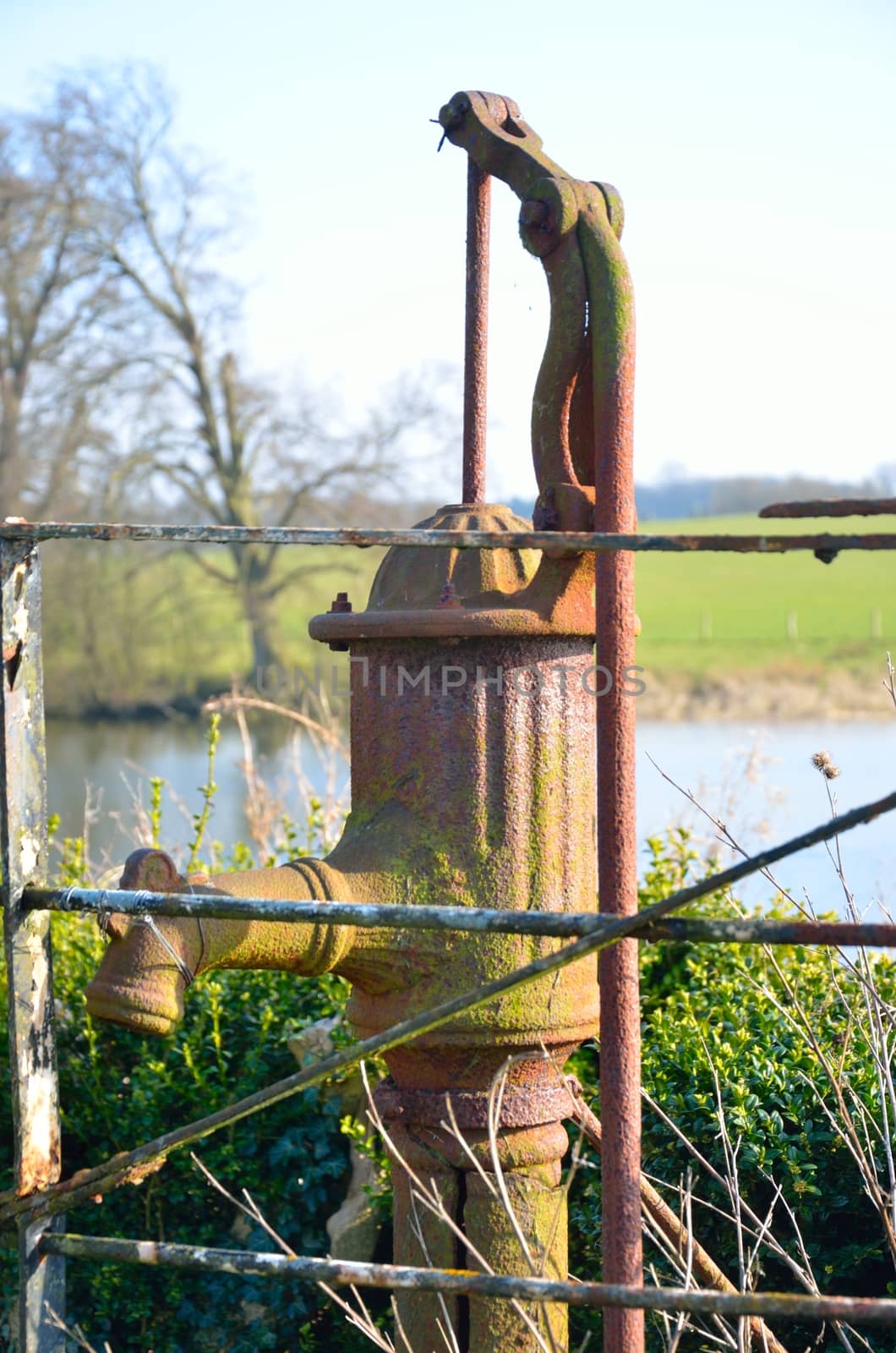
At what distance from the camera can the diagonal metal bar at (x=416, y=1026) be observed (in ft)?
5.27

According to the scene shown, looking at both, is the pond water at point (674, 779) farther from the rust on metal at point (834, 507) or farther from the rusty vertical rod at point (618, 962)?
the rust on metal at point (834, 507)

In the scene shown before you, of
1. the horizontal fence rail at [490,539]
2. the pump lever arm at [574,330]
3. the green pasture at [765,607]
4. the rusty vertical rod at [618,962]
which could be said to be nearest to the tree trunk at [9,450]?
the green pasture at [765,607]

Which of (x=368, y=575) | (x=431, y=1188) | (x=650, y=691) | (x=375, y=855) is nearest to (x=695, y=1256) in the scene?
(x=431, y=1188)

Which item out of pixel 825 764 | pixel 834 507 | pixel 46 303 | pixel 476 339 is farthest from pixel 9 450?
pixel 834 507

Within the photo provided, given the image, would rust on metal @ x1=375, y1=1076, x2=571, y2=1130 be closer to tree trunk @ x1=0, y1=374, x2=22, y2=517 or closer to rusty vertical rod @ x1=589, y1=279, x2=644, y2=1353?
rusty vertical rod @ x1=589, y1=279, x2=644, y2=1353

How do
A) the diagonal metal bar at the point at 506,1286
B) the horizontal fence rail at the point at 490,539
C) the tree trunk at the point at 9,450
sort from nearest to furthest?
1. the diagonal metal bar at the point at 506,1286
2. the horizontal fence rail at the point at 490,539
3. the tree trunk at the point at 9,450

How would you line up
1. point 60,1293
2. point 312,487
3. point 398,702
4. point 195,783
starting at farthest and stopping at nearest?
point 312,487
point 195,783
point 398,702
point 60,1293

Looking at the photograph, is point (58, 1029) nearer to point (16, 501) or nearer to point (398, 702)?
point (398, 702)

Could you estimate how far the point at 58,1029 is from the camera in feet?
11.9

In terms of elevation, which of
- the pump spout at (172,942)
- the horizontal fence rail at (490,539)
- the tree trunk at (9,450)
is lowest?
the pump spout at (172,942)

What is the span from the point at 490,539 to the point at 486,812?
26.2 inches

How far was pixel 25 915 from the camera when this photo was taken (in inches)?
78.9

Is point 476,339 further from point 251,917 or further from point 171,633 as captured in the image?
point 171,633

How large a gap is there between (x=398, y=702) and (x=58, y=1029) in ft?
5.96
